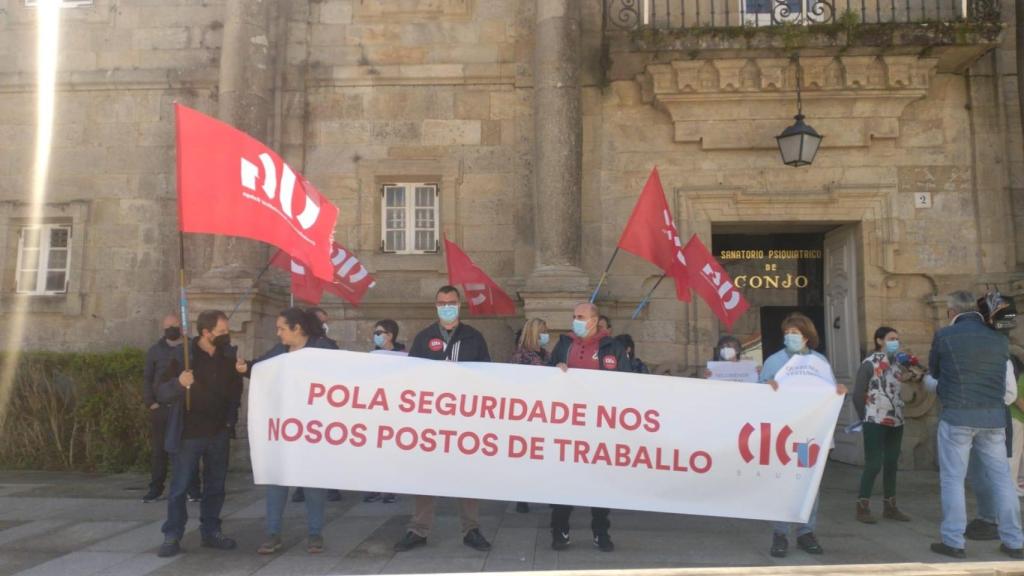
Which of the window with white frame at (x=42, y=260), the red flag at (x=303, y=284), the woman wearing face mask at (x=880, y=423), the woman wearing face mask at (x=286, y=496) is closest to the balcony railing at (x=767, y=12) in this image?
the woman wearing face mask at (x=880, y=423)

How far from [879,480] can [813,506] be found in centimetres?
Result: 371

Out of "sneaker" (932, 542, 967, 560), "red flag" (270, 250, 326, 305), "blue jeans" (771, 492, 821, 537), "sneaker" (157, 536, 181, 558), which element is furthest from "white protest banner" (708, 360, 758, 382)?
"sneaker" (157, 536, 181, 558)

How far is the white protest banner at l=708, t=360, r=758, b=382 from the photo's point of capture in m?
7.42

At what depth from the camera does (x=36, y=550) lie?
18.9 ft

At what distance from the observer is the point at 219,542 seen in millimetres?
5652

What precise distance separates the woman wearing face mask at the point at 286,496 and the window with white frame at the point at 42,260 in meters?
6.78

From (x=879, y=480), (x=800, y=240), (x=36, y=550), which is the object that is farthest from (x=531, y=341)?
(x=800, y=240)

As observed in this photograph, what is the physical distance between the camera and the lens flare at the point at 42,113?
34.9 ft

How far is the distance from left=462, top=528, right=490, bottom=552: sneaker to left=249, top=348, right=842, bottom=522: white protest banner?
32 cm

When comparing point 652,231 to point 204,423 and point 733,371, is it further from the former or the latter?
point 204,423

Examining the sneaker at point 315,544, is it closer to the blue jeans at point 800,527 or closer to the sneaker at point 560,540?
the sneaker at point 560,540

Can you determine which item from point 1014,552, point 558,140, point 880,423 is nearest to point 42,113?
point 558,140

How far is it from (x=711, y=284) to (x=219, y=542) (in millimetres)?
5758

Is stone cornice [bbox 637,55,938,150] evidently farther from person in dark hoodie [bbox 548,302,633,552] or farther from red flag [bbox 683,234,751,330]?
person in dark hoodie [bbox 548,302,633,552]
